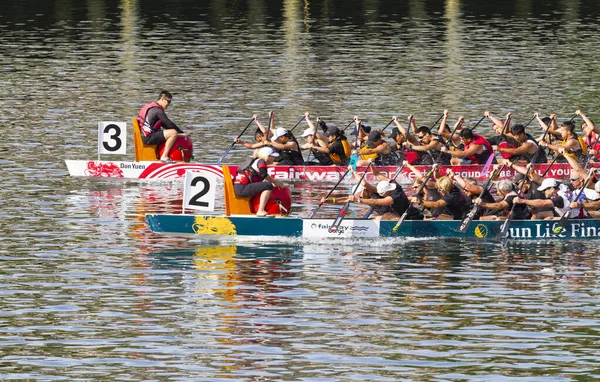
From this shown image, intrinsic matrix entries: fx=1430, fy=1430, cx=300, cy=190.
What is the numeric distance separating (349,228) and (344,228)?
114 millimetres

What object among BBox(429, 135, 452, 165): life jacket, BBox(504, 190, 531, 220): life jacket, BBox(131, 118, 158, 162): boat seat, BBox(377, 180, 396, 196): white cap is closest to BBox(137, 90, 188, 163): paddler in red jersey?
BBox(131, 118, 158, 162): boat seat

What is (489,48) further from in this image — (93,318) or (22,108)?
(93,318)

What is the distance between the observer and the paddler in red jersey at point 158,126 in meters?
40.9

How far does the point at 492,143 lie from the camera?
4338 centimetres

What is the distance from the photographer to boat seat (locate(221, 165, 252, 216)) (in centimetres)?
3259

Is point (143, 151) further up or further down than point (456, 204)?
further down

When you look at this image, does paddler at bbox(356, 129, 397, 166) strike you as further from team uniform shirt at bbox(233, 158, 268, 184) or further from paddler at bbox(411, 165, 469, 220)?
team uniform shirt at bbox(233, 158, 268, 184)

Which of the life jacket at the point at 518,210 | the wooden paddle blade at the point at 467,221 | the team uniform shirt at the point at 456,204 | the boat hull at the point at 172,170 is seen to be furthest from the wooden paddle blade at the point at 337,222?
the boat hull at the point at 172,170

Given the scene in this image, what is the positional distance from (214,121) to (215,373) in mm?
29480

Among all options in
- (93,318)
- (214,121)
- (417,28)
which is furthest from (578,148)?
(417,28)

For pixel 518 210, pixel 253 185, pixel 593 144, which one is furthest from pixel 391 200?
pixel 593 144

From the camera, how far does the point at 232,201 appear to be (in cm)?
3272

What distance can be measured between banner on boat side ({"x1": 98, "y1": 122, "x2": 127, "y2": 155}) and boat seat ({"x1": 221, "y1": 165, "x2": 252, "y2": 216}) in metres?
8.72

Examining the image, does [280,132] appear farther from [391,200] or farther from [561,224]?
[561,224]
